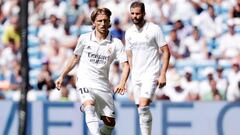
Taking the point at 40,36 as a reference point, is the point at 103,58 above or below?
below

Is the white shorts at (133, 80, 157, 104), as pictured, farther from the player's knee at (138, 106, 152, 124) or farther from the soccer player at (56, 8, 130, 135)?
the soccer player at (56, 8, 130, 135)

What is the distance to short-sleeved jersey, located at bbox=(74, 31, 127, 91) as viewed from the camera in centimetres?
1235

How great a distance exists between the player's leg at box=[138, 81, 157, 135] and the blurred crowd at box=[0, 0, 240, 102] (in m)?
4.68

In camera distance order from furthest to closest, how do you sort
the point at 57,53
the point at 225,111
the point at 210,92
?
1. the point at 57,53
2. the point at 210,92
3. the point at 225,111

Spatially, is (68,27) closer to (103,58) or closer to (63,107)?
(63,107)

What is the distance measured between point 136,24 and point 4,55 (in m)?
8.23

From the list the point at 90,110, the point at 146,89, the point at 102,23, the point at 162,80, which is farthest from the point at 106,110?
the point at 102,23

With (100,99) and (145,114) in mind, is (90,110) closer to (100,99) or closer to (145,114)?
(100,99)

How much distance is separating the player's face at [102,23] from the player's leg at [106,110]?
0.85 m

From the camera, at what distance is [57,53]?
19719 mm

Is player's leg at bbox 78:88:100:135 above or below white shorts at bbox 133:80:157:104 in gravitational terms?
below

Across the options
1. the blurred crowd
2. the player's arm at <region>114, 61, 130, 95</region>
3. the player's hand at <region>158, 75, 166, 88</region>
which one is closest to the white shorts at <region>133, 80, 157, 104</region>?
the player's hand at <region>158, 75, 166, 88</region>

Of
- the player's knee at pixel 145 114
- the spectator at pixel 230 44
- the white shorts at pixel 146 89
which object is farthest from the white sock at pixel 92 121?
the spectator at pixel 230 44

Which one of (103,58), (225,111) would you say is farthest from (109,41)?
(225,111)
